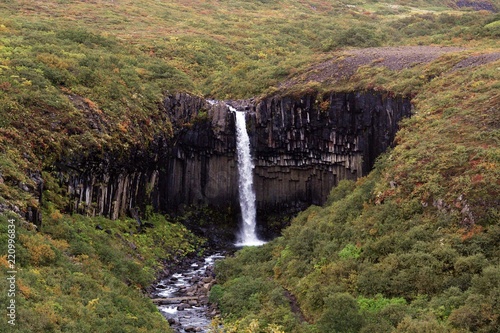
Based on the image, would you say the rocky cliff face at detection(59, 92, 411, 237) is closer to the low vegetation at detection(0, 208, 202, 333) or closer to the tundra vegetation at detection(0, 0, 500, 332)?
the tundra vegetation at detection(0, 0, 500, 332)

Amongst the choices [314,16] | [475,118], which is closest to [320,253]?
[475,118]

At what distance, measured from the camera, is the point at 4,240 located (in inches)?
1083

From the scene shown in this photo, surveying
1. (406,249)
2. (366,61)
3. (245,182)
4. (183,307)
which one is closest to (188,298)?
(183,307)

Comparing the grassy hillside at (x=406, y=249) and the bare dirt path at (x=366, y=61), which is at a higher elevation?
the bare dirt path at (x=366, y=61)

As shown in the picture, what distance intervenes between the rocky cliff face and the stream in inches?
287

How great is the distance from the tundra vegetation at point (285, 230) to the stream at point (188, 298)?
1219 mm

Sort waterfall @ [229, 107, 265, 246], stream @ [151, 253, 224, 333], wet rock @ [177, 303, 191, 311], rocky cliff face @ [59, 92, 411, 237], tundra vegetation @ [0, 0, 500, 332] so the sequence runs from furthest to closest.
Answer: waterfall @ [229, 107, 265, 246]
rocky cliff face @ [59, 92, 411, 237]
wet rock @ [177, 303, 191, 311]
stream @ [151, 253, 224, 333]
tundra vegetation @ [0, 0, 500, 332]

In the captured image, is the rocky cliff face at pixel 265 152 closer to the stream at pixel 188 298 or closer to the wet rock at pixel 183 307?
the stream at pixel 188 298

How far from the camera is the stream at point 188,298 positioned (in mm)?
32562

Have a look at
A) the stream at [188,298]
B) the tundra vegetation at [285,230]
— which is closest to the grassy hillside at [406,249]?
the tundra vegetation at [285,230]

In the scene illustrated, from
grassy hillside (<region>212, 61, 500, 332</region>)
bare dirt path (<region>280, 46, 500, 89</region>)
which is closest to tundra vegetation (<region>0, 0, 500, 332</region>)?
grassy hillside (<region>212, 61, 500, 332</region>)

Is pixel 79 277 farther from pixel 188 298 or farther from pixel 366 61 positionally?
pixel 366 61

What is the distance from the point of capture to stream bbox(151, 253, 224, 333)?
32562mm

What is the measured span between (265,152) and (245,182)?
10.1 feet
